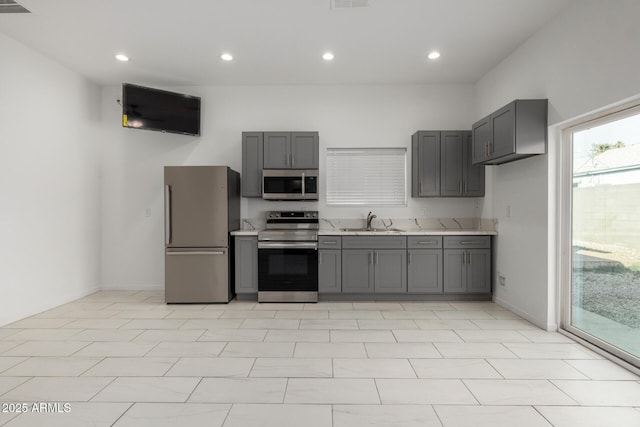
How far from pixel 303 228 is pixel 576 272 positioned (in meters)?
3.18

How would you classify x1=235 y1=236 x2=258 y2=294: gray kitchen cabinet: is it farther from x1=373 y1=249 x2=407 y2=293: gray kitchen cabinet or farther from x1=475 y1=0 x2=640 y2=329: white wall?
x1=475 y1=0 x2=640 y2=329: white wall

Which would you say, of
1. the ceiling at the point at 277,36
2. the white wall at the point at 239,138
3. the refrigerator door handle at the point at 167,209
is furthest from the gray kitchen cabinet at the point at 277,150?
the refrigerator door handle at the point at 167,209

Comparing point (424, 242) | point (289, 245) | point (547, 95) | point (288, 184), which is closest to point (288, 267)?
point (289, 245)

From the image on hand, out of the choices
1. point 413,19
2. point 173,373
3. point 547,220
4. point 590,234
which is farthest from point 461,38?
point 173,373

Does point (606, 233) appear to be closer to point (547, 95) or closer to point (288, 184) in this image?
point (547, 95)

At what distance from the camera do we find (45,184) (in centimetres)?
422

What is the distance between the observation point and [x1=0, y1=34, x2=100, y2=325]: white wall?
3.78 metres

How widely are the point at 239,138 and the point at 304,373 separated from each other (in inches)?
143

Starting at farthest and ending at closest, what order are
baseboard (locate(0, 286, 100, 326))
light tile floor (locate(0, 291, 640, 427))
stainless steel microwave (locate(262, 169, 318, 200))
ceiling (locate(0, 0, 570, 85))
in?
stainless steel microwave (locate(262, 169, 318, 200))
baseboard (locate(0, 286, 100, 326))
ceiling (locate(0, 0, 570, 85))
light tile floor (locate(0, 291, 640, 427))

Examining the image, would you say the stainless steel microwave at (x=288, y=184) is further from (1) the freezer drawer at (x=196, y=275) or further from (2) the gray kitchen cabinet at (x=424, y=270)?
(2) the gray kitchen cabinet at (x=424, y=270)

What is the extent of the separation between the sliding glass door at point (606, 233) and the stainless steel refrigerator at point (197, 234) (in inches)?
151

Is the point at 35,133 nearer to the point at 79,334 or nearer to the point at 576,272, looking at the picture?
the point at 79,334

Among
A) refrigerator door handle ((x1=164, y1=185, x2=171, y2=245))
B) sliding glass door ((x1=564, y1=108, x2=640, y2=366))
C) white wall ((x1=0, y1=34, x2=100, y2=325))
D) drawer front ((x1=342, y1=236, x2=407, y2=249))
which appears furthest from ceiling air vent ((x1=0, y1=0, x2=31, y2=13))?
sliding glass door ((x1=564, y1=108, x2=640, y2=366))

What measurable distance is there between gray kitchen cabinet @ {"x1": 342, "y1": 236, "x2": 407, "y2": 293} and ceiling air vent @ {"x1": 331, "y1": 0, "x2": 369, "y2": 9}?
2.64 m
